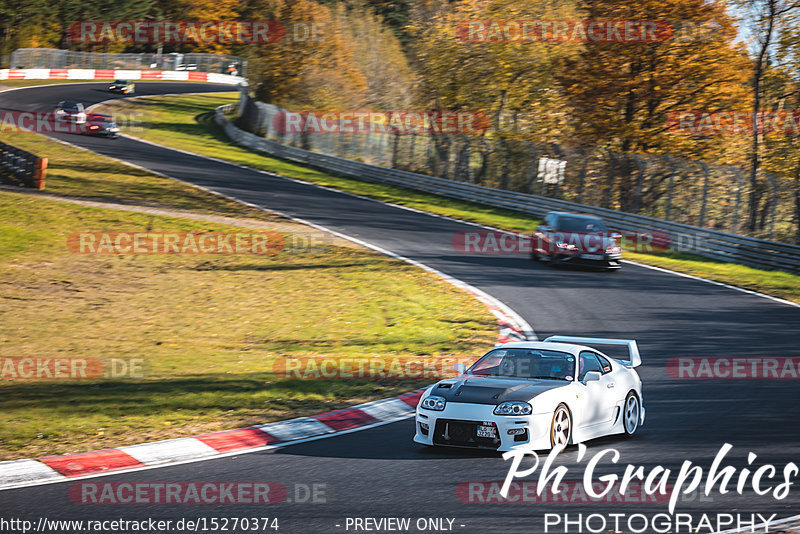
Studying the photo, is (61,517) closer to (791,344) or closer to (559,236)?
(791,344)

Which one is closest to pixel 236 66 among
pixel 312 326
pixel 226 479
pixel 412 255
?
pixel 412 255

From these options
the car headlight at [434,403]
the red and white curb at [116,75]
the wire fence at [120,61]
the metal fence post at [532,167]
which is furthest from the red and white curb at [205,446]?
the red and white curb at [116,75]

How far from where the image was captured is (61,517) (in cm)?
668

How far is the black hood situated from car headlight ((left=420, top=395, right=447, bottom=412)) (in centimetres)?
7

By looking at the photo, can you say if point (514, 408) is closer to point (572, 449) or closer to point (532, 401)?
point (532, 401)

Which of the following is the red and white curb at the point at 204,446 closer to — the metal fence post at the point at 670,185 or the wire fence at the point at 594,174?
the wire fence at the point at 594,174

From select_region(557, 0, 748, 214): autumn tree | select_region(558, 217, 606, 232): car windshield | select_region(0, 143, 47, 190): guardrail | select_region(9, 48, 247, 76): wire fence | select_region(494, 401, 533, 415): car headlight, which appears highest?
select_region(9, 48, 247, 76): wire fence

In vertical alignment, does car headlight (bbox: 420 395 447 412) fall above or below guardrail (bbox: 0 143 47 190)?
below

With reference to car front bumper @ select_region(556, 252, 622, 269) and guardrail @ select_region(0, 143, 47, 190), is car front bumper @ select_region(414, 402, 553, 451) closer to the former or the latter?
car front bumper @ select_region(556, 252, 622, 269)

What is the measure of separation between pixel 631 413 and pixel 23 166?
25.5 metres

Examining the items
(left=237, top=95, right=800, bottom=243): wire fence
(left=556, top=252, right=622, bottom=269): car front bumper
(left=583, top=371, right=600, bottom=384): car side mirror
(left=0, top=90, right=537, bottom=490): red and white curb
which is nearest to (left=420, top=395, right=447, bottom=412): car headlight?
(left=0, top=90, right=537, bottom=490): red and white curb

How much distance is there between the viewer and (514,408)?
8609mm

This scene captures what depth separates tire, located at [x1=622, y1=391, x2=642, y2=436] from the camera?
9945mm

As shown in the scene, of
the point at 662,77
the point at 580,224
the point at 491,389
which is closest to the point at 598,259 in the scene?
the point at 580,224
